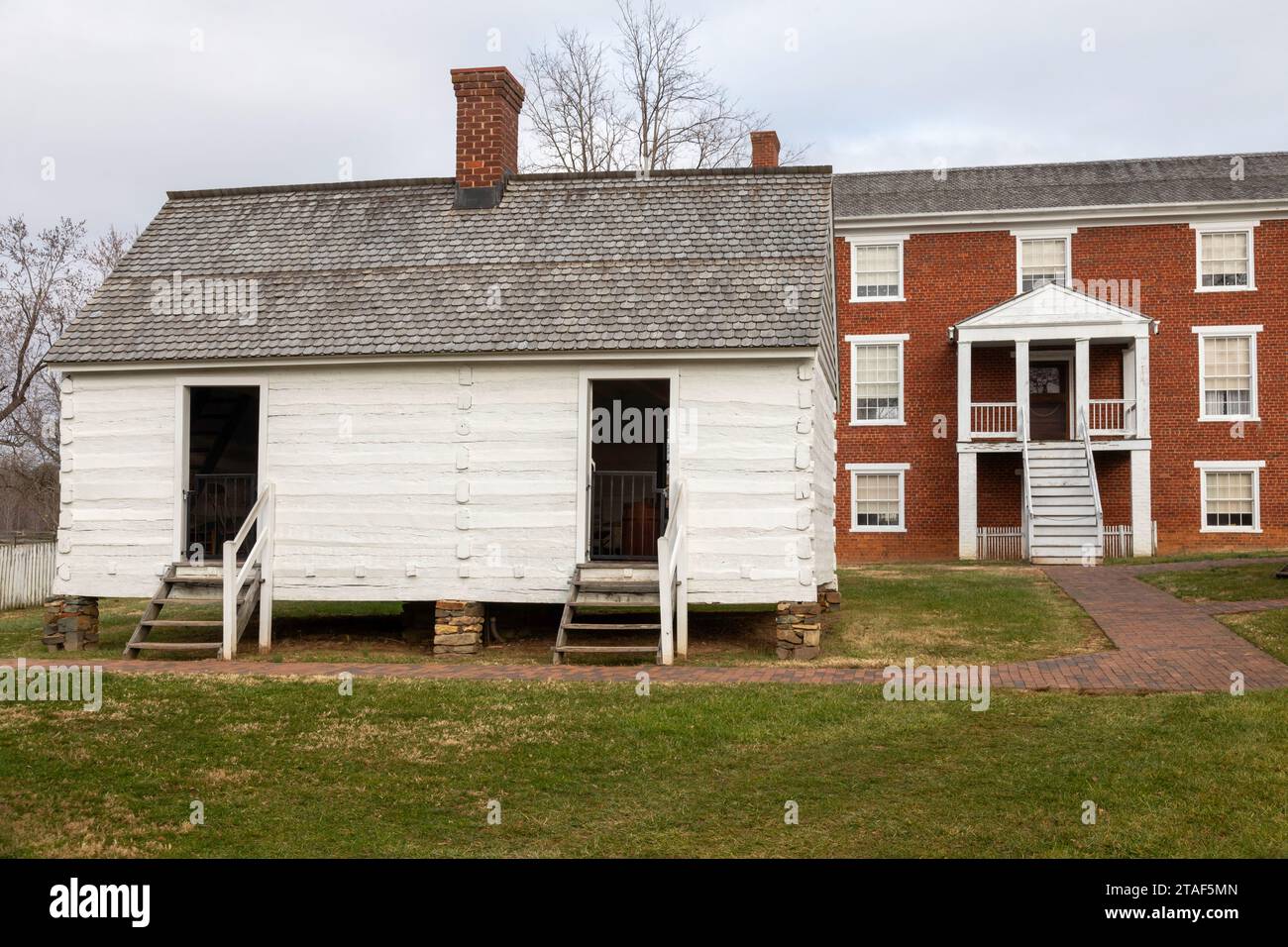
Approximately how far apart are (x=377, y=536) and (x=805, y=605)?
4883 mm

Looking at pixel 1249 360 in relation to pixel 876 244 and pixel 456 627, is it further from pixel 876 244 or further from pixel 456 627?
pixel 456 627

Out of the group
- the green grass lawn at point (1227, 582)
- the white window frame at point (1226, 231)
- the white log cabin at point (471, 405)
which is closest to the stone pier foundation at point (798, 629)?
the white log cabin at point (471, 405)

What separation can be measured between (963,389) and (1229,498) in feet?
22.3

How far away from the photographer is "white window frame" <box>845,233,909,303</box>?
29.3 metres

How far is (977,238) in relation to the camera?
95.2 ft

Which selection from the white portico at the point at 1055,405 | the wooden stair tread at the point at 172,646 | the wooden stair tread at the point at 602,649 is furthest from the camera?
the white portico at the point at 1055,405

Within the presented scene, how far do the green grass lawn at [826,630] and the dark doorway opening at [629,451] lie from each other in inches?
52.4

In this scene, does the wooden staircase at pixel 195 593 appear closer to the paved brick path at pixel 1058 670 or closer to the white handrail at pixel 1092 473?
the paved brick path at pixel 1058 670

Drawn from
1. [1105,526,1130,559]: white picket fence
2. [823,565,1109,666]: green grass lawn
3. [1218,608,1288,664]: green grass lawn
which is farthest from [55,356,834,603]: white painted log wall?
[1105,526,1130,559]: white picket fence

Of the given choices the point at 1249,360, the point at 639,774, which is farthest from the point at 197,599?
the point at 1249,360

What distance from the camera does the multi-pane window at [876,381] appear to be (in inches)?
1149

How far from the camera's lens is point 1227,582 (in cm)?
1655

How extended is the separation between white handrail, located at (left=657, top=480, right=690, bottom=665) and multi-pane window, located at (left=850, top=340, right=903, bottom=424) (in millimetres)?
17258
